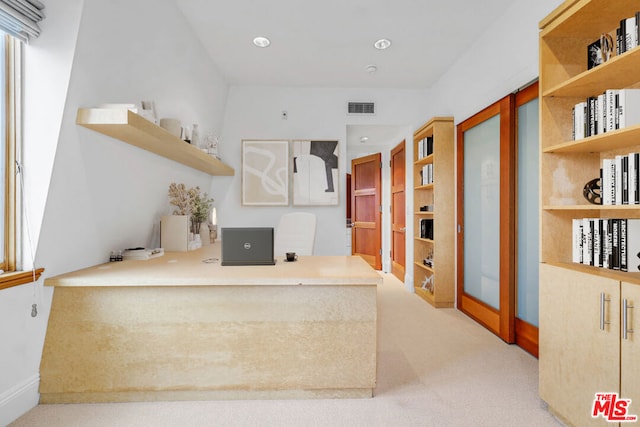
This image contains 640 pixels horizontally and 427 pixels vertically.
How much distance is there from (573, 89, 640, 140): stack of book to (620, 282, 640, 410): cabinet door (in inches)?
29.6

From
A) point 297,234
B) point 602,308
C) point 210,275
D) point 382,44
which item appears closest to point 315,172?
point 297,234

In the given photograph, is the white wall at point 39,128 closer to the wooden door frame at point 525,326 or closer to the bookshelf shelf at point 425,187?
the wooden door frame at point 525,326

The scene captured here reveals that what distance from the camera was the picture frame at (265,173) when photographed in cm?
430

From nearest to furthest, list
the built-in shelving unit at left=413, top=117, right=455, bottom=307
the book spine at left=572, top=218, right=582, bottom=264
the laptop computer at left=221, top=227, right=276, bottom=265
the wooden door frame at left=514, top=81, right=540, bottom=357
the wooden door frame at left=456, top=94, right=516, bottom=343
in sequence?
1. the book spine at left=572, top=218, right=582, bottom=264
2. the laptop computer at left=221, top=227, right=276, bottom=265
3. the wooden door frame at left=514, top=81, right=540, bottom=357
4. the wooden door frame at left=456, top=94, right=516, bottom=343
5. the built-in shelving unit at left=413, top=117, right=455, bottom=307

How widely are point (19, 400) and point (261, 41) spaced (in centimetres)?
325

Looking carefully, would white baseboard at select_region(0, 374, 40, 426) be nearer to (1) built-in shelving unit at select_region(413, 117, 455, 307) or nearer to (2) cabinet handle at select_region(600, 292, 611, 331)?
(2) cabinet handle at select_region(600, 292, 611, 331)

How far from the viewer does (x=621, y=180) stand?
1496mm

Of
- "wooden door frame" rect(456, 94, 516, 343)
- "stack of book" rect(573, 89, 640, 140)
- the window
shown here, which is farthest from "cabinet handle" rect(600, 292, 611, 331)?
the window

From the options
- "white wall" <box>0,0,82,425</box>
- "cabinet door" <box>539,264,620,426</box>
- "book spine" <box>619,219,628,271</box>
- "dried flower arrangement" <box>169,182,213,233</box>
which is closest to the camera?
"cabinet door" <box>539,264,620,426</box>

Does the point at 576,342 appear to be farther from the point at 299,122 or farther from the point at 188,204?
the point at 299,122

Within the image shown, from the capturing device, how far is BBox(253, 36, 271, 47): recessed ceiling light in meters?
3.17

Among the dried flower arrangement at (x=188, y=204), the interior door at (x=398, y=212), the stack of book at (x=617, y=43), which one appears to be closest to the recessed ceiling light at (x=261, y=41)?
the dried flower arrangement at (x=188, y=204)

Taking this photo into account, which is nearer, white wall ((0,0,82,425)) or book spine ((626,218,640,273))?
book spine ((626,218,640,273))

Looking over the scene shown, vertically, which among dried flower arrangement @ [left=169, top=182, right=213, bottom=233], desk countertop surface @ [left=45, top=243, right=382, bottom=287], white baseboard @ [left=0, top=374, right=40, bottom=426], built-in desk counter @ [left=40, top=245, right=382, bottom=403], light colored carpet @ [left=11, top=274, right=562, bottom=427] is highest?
dried flower arrangement @ [left=169, top=182, right=213, bottom=233]
